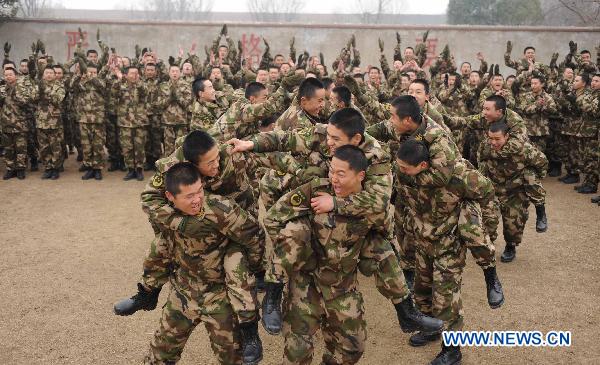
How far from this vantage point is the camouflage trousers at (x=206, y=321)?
3396mm

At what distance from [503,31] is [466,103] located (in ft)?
22.0

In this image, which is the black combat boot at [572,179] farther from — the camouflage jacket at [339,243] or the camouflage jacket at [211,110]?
the camouflage jacket at [339,243]

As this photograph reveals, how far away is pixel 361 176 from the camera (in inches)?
130

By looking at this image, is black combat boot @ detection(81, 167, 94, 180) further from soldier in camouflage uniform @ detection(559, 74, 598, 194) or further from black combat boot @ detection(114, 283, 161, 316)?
soldier in camouflage uniform @ detection(559, 74, 598, 194)

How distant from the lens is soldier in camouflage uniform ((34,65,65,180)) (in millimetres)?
10148

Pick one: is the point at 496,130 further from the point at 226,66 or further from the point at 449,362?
the point at 226,66

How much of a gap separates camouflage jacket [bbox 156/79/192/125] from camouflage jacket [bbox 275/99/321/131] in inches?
211

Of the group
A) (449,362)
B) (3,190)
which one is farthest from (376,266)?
(3,190)

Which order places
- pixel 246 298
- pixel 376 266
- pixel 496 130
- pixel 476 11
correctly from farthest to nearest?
pixel 476 11 → pixel 496 130 → pixel 376 266 → pixel 246 298

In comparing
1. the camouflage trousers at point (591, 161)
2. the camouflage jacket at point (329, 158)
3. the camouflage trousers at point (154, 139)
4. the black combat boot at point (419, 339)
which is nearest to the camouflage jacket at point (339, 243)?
the camouflage jacket at point (329, 158)

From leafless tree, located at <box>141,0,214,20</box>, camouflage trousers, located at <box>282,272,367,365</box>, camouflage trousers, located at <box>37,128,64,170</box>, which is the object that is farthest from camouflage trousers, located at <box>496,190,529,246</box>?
leafless tree, located at <box>141,0,214,20</box>

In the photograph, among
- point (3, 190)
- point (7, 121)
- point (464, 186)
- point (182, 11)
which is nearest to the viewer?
point (464, 186)

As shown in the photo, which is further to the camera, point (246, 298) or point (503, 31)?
point (503, 31)

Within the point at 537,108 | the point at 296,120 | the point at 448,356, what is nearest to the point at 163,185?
the point at 296,120
